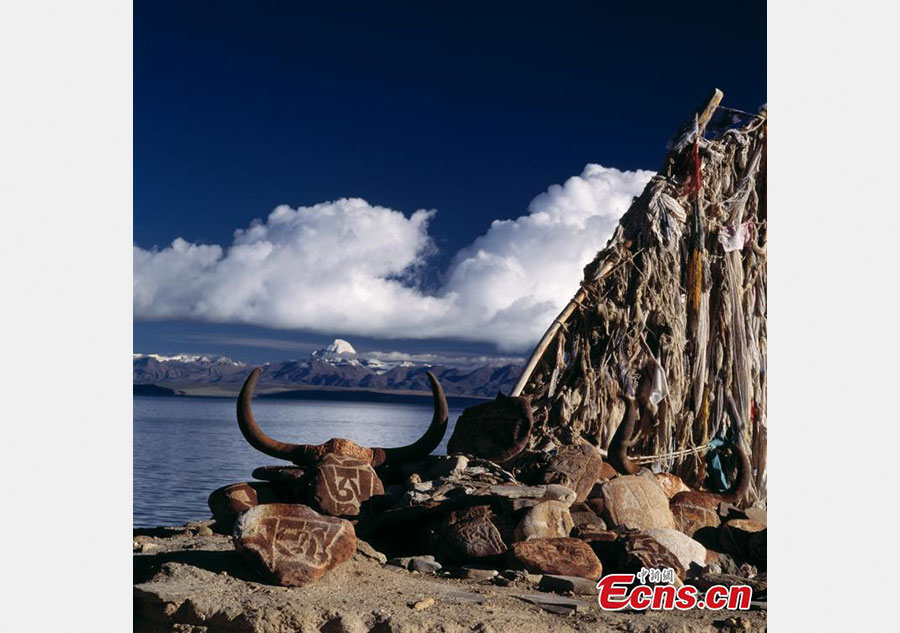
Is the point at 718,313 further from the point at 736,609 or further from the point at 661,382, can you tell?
the point at 736,609

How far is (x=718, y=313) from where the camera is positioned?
8406 mm

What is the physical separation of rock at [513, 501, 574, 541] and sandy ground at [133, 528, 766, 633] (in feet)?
1.38

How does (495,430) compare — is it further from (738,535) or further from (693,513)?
(738,535)

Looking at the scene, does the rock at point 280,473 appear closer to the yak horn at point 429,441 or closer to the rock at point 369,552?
the yak horn at point 429,441

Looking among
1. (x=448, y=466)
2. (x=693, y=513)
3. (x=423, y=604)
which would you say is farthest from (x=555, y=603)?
(x=693, y=513)

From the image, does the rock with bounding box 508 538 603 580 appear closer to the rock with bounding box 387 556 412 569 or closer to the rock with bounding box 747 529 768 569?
the rock with bounding box 387 556 412 569

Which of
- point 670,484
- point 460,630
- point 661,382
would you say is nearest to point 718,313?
point 661,382

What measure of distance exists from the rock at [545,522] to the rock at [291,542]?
1.05m

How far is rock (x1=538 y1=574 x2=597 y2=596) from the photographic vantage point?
5.75m

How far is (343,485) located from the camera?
6.73 m

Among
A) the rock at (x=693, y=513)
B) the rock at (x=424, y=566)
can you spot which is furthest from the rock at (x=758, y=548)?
the rock at (x=424, y=566)

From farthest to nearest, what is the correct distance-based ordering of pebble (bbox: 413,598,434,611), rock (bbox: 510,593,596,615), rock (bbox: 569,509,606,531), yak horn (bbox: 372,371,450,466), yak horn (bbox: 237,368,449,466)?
yak horn (bbox: 372,371,450,466) < yak horn (bbox: 237,368,449,466) < rock (bbox: 569,509,606,531) < rock (bbox: 510,593,596,615) < pebble (bbox: 413,598,434,611)

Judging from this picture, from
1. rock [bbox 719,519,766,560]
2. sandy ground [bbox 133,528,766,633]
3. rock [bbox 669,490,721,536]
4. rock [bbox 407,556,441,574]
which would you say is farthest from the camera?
rock [bbox 669,490,721,536]

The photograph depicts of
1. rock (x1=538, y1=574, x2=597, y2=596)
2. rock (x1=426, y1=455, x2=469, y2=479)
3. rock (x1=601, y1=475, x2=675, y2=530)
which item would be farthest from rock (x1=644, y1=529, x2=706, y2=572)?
rock (x1=426, y1=455, x2=469, y2=479)
